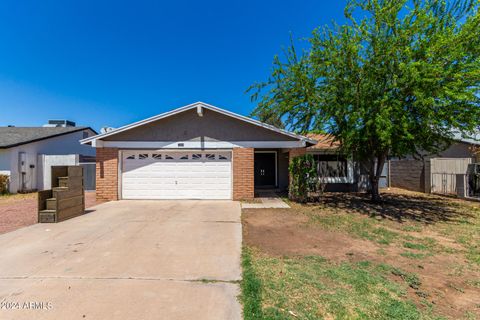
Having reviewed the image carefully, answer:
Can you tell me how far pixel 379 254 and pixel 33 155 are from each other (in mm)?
18397

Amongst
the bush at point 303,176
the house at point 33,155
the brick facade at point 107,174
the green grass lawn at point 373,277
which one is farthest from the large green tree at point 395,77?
the house at point 33,155

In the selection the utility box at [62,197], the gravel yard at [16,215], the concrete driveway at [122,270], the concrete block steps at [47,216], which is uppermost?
the utility box at [62,197]

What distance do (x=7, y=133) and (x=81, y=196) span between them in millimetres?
13141

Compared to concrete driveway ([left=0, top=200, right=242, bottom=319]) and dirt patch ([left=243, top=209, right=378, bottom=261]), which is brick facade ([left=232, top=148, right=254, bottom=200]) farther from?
concrete driveway ([left=0, top=200, right=242, bottom=319])

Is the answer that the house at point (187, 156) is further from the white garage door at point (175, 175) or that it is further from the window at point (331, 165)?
the window at point (331, 165)

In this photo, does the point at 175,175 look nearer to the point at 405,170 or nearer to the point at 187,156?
the point at 187,156

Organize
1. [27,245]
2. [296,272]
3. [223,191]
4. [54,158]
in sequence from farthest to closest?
[54,158] → [223,191] → [27,245] → [296,272]

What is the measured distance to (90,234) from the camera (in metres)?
5.92

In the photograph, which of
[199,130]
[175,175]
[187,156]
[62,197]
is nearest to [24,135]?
[175,175]

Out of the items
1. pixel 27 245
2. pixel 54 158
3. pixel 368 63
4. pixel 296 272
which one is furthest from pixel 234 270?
pixel 54 158

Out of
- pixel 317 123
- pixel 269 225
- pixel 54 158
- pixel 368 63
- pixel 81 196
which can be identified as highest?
pixel 368 63

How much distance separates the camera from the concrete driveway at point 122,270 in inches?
115

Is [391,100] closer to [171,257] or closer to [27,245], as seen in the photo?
[171,257]

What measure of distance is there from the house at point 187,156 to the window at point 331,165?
11.7 ft
